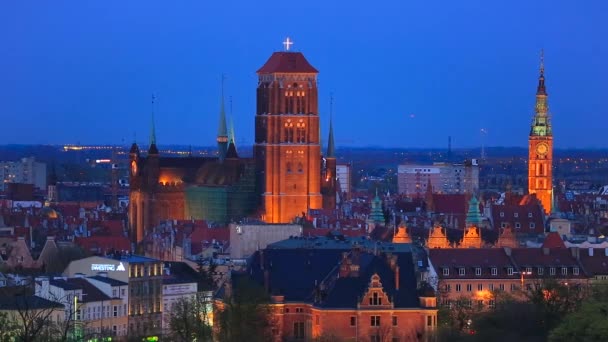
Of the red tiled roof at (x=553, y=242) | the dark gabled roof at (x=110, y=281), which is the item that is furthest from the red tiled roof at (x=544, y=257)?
the dark gabled roof at (x=110, y=281)

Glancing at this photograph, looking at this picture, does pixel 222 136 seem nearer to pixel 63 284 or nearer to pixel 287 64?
pixel 287 64

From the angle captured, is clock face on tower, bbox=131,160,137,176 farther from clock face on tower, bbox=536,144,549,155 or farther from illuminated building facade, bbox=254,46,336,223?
clock face on tower, bbox=536,144,549,155

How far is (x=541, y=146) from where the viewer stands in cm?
18412

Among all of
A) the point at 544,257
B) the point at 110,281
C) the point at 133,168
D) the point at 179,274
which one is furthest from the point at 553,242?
the point at 133,168

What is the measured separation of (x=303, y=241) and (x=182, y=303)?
14.0 meters

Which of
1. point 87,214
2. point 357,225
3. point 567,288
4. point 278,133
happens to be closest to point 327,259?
point 567,288

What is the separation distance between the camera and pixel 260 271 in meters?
95.6

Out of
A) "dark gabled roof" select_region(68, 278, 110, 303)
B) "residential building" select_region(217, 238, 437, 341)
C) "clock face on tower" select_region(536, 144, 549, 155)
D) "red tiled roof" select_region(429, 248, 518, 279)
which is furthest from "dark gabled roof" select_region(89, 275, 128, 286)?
"clock face on tower" select_region(536, 144, 549, 155)

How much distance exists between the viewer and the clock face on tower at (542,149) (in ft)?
604

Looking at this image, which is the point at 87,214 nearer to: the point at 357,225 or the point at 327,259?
the point at 357,225

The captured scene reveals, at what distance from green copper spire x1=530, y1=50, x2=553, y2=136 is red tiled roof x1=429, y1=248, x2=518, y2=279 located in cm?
7153

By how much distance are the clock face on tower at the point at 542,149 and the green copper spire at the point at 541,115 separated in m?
0.96

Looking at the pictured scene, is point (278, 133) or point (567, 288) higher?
point (278, 133)

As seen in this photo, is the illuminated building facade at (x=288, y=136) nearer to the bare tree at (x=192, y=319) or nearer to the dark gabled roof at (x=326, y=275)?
the bare tree at (x=192, y=319)
